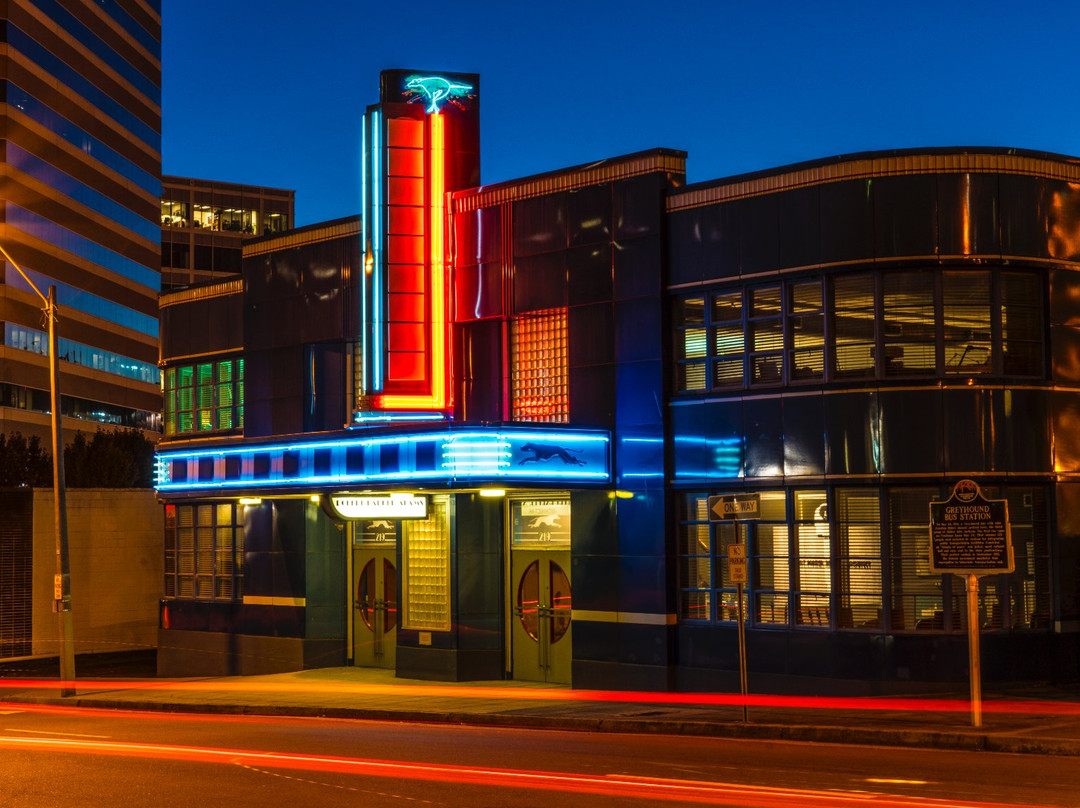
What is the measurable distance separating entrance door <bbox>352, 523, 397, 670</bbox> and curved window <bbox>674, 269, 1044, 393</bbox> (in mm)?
9667

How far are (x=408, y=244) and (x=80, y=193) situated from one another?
79.2 metres

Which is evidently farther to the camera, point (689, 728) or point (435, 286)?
point (435, 286)

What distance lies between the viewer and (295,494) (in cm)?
2542

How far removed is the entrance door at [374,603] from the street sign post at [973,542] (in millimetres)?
13337

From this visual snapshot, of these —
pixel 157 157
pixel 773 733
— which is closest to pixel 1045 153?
pixel 773 733

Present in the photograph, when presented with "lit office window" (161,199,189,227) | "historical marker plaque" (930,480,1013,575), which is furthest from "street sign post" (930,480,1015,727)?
"lit office window" (161,199,189,227)

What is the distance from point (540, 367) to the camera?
24.4 metres

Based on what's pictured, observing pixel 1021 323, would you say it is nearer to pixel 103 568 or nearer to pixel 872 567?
pixel 872 567

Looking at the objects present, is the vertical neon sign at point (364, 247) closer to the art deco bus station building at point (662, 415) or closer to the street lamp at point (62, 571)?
the art deco bus station building at point (662, 415)

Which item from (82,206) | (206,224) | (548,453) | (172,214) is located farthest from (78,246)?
(548,453)

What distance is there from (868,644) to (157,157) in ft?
331

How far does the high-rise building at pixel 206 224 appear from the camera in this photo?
398 feet

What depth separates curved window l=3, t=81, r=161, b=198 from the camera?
88.9 metres

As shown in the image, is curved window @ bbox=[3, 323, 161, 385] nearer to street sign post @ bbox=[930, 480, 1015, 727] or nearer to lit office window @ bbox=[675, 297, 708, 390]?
lit office window @ bbox=[675, 297, 708, 390]
